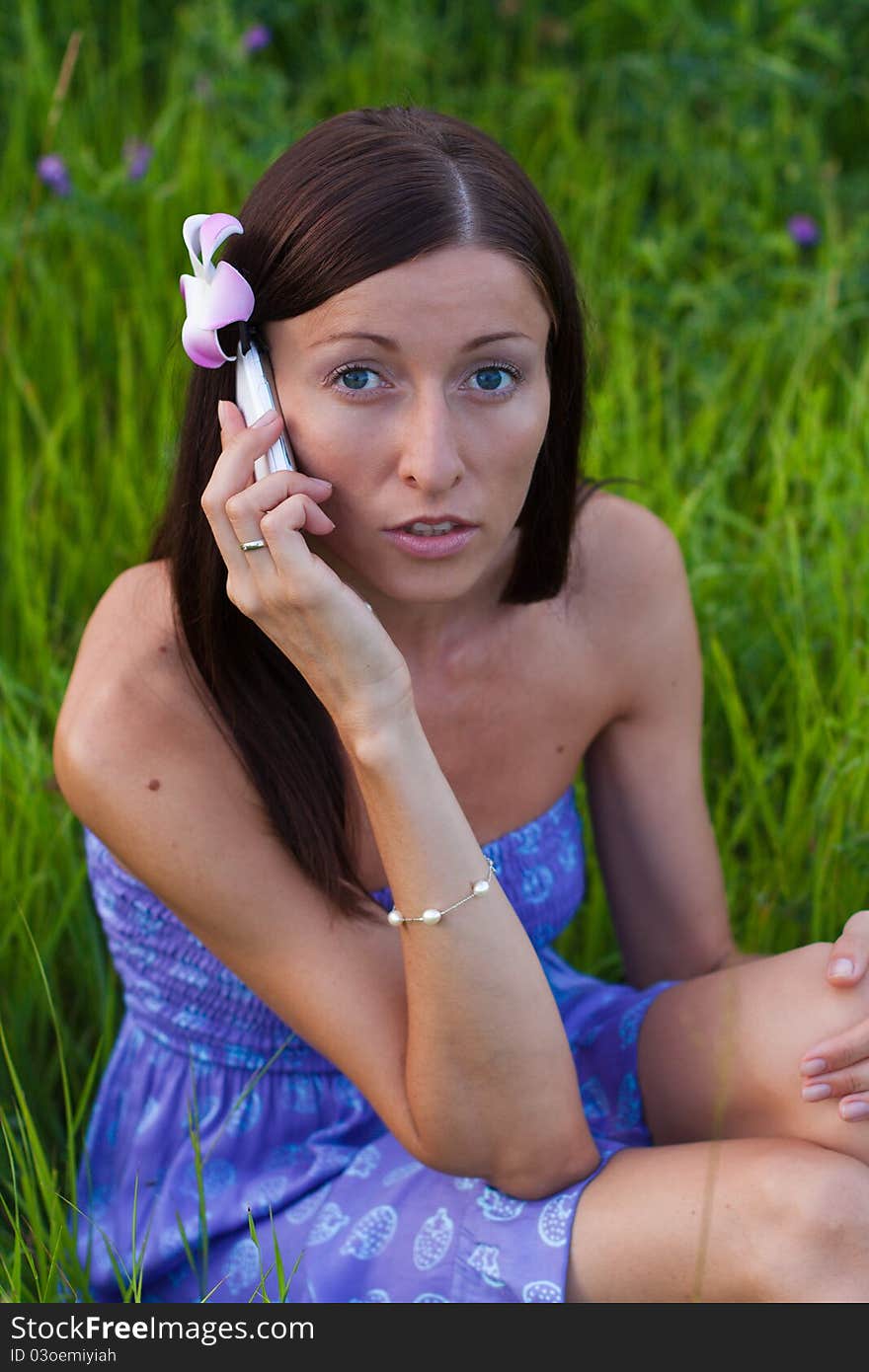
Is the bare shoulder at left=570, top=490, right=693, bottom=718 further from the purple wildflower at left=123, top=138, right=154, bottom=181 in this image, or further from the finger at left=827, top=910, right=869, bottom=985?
the purple wildflower at left=123, top=138, right=154, bottom=181

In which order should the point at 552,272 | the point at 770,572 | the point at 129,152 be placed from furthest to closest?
1. the point at 129,152
2. the point at 770,572
3. the point at 552,272

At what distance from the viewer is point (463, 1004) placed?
155cm

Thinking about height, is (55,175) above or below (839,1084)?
above

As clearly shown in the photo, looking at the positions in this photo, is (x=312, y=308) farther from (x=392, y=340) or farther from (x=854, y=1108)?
(x=854, y=1108)

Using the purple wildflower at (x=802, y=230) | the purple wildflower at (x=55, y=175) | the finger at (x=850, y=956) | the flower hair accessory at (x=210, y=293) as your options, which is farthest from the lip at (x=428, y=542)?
the purple wildflower at (x=802, y=230)

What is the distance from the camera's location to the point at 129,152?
3.24 meters

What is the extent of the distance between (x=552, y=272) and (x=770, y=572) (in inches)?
42.5

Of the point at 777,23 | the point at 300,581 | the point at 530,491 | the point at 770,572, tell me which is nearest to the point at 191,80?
the point at 777,23

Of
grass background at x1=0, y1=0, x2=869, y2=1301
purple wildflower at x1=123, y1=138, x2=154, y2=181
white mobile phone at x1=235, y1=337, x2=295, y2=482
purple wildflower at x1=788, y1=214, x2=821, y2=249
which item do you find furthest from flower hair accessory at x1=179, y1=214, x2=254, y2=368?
purple wildflower at x1=788, y1=214, x2=821, y2=249

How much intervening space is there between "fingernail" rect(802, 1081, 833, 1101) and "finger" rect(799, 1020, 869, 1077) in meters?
0.02

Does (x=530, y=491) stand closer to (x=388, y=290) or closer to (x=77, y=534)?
(x=388, y=290)

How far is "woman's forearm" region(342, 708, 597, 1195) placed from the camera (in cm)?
152

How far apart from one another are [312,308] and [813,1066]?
0.93m

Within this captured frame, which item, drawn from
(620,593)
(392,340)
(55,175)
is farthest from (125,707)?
(55,175)
